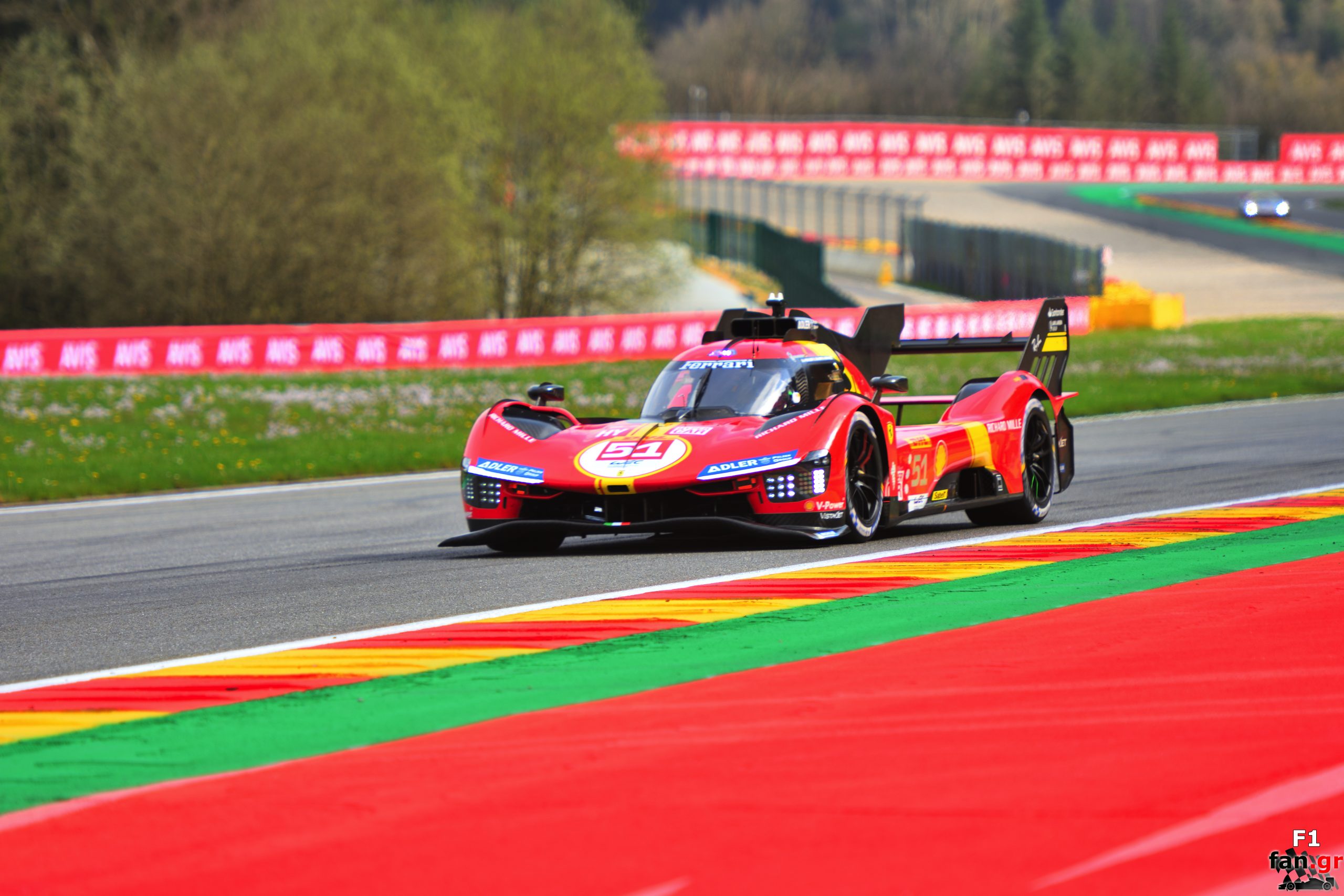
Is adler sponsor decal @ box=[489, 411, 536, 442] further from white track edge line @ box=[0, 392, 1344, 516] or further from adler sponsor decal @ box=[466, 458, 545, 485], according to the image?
white track edge line @ box=[0, 392, 1344, 516]

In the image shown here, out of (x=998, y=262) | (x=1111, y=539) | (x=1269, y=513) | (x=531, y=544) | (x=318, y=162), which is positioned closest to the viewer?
(x=1111, y=539)

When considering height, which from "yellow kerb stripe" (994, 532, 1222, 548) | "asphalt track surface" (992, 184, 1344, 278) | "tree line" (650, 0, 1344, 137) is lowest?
"yellow kerb stripe" (994, 532, 1222, 548)

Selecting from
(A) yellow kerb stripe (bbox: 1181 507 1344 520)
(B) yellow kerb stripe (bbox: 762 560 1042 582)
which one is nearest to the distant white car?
(A) yellow kerb stripe (bbox: 1181 507 1344 520)

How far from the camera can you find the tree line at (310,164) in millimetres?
35656

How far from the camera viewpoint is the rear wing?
11352 mm

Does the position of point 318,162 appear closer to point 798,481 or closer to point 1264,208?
point 1264,208

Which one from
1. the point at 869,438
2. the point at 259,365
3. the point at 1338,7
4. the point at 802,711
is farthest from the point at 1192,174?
the point at 1338,7

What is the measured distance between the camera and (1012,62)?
131375 mm

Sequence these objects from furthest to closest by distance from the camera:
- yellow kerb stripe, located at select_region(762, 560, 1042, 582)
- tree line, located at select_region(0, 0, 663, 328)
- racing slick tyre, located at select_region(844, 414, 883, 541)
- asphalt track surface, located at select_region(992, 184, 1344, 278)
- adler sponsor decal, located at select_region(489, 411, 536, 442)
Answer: asphalt track surface, located at select_region(992, 184, 1344, 278), tree line, located at select_region(0, 0, 663, 328), adler sponsor decal, located at select_region(489, 411, 536, 442), racing slick tyre, located at select_region(844, 414, 883, 541), yellow kerb stripe, located at select_region(762, 560, 1042, 582)

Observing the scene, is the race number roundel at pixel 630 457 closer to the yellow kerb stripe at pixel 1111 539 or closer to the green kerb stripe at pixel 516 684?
the yellow kerb stripe at pixel 1111 539

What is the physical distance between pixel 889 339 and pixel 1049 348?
5.10 feet

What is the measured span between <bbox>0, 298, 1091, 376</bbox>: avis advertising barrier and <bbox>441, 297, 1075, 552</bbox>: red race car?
485 inches

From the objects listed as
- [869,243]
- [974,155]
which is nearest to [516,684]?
[869,243]

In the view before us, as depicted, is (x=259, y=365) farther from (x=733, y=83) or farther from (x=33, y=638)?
(x=733, y=83)
